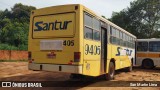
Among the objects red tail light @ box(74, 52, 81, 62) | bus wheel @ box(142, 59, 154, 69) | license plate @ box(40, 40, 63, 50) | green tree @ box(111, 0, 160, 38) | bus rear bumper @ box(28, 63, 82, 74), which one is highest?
green tree @ box(111, 0, 160, 38)

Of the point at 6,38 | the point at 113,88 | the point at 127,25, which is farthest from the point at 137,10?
the point at 113,88

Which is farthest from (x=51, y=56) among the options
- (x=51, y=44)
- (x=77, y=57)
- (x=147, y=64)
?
(x=147, y=64)

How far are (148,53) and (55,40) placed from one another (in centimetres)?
1468

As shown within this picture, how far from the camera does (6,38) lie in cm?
3644

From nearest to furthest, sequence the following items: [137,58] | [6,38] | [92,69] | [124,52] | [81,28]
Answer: [81,28]
[92,69]
[124,52]
[137,58]
[6,38]

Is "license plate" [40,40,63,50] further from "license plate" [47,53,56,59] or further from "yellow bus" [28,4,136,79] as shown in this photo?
"license plate" [47,53,56,59]

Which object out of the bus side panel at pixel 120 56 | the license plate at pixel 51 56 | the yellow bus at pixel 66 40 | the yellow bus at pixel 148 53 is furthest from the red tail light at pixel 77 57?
the yellow bus at pixel 148 53

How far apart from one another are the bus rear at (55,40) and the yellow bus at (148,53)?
14395 mm

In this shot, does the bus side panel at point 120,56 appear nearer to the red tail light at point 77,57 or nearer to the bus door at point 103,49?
the bus door at point 103,49

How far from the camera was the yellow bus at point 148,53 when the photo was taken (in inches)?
869

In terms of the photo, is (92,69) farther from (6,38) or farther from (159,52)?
(6,38)

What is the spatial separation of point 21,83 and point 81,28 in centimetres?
415

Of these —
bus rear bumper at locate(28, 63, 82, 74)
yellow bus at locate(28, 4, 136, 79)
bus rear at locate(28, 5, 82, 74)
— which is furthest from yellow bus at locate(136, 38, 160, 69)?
bus rear bumper at locate(28, 63, 82, 74)

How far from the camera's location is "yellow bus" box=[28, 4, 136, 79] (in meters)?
9.38
